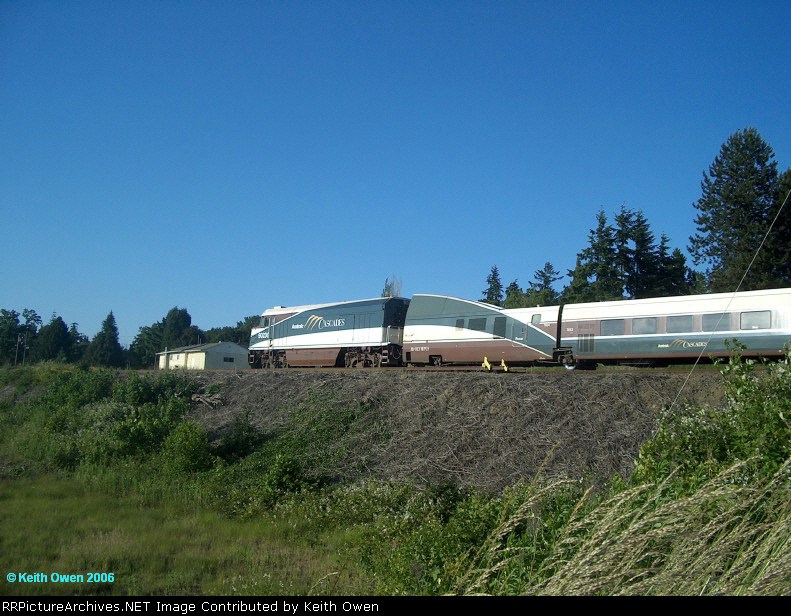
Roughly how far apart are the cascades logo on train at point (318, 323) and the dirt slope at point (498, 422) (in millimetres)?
10583

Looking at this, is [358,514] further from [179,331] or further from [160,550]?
[179,331]

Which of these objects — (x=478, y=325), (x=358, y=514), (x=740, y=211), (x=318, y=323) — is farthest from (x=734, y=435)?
(x=740, y=211)

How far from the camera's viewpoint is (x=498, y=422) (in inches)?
535

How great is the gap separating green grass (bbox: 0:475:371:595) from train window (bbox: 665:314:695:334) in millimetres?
13591

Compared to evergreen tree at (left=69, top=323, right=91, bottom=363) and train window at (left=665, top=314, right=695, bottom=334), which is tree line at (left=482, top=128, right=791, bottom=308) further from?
evergreen tree at (left=69, top=323, right=91, bottom=363)

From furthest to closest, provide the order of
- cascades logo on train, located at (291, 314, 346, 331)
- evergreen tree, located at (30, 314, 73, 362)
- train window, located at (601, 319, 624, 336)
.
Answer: evergreen tree, located at (30, 314, 73, 362)
cascades logo on train, located at (291, 314, 346, 331)
train window, located at (601, 319, 624, 336)

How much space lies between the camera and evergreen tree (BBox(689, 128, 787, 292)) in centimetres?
3506

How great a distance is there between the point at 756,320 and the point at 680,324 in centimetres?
209

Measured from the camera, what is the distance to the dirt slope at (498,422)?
11.9 meters

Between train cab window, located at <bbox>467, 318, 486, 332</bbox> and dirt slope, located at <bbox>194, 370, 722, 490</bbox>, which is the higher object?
train cab window, located at <bbox>467, 318, 486, 332</bbox>

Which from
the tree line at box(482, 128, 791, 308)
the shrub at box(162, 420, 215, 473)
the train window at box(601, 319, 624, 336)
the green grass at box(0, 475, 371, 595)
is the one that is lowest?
the green grass at box(0, 475, 371, 595)

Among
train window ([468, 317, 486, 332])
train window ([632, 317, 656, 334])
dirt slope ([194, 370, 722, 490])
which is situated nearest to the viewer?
dirt slope ([194, 370, 722, 490])

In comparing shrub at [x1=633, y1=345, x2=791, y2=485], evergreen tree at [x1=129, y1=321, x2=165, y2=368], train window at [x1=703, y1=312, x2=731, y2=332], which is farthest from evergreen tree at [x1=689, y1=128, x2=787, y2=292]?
evergreen tree at [x1=129, y1=321, x2=165, y2=368]

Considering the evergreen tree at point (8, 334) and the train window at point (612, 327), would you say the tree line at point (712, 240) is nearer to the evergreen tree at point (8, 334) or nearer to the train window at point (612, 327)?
the train window at point (612, 327)
